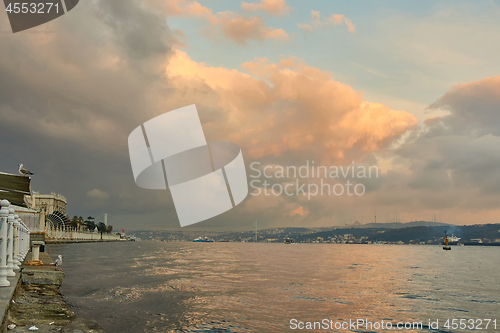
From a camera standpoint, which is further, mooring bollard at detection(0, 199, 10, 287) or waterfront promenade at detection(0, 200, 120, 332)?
mooring bollard at detection(0, 199, 10, 287)

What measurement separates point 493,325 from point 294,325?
860 centimetres

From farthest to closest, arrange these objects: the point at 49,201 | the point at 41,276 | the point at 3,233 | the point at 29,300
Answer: the point at 49,201
the point at 41,276
the point at 29,300
the point at 3,233

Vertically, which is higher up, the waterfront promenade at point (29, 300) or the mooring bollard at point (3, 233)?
the mooring bollard at point (3, 233)

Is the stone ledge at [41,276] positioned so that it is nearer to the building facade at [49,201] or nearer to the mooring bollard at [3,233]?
the mooring bollard at [3,233]

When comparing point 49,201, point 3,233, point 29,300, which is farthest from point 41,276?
point 49,201

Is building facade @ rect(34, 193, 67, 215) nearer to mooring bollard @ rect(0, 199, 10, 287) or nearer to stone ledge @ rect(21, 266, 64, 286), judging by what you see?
stone ledge @ rect(21, 266, 64, 286)

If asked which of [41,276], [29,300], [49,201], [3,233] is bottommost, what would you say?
[29,300]

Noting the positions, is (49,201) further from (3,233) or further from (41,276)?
(3,233)

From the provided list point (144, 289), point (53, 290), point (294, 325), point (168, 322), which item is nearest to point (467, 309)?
point (294, 325)

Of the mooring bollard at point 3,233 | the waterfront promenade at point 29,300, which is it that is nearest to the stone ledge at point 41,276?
the waterfront promenade at point 29,300

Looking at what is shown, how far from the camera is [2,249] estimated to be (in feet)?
28.9

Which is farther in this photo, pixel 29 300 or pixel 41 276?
pixel 41 276

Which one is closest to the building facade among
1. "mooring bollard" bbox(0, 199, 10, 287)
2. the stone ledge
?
the stone ledge

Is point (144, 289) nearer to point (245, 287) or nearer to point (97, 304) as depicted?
point (97, 304)
